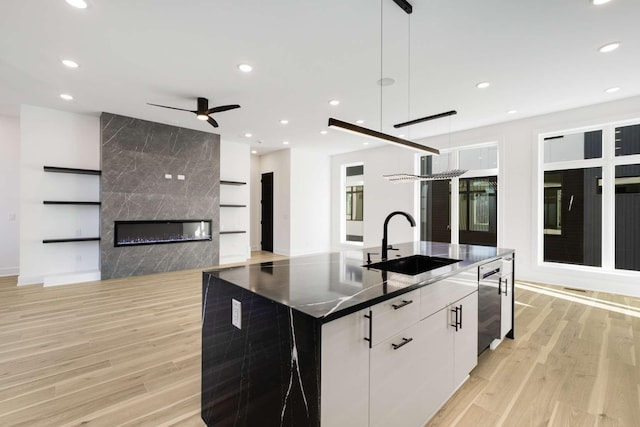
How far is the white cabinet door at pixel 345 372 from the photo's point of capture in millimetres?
1098

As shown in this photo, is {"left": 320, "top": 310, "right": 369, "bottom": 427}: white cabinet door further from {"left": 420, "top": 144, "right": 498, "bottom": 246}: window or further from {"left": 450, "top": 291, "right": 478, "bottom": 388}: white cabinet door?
{"left": 420, "top": 144, "right": 498, "bottom": 246}: window

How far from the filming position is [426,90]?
13.6 ft

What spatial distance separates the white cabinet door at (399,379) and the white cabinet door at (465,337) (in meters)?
0.46

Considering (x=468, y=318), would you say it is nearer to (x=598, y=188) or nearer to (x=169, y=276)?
(x=598, y=188)

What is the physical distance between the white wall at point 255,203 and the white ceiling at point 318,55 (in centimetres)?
428

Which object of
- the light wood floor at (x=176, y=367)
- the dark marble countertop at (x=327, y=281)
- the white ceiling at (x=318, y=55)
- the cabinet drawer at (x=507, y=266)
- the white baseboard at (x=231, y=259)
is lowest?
the light wood floor at (x=176, y=367)

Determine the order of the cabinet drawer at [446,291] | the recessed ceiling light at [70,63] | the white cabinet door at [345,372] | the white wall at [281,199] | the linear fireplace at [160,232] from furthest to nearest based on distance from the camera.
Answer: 1. the white wall at [281,199]
2. the linear fireplace at [160,232]
3. the recessed ceiling light at [70,63]
4. the cabinet drawer at [446,291]
5. the white cabinet door at [345,372]

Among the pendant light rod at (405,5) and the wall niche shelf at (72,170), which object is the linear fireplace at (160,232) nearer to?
the wall niche shelf at (72,170)

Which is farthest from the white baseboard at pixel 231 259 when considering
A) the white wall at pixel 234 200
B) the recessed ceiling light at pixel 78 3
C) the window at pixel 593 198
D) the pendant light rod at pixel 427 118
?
the window at pixel 593 198

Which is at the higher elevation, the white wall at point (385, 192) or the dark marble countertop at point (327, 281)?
the white wall at point (385, 192)

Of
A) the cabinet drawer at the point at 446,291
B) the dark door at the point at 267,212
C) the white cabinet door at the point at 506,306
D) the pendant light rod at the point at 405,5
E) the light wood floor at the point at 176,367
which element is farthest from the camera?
the dark door at the point at 267,212

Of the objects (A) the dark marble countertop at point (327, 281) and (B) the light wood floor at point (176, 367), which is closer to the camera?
(A) the dark marble countertop at point (327, 281)

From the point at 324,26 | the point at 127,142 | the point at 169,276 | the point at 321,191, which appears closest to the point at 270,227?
the point at 321,191

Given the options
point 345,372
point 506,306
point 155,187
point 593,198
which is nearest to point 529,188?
point 593,198
